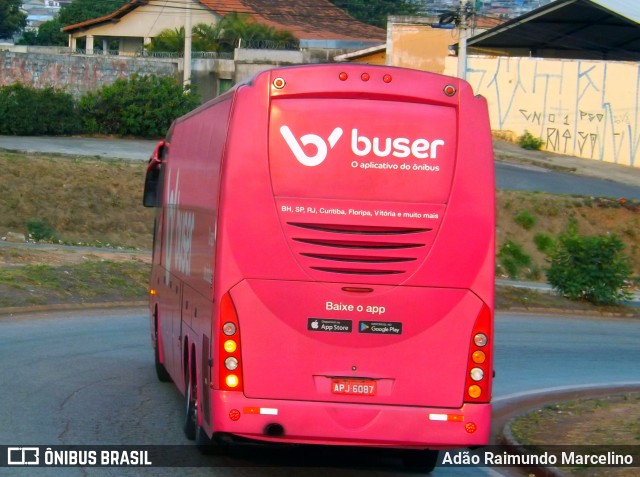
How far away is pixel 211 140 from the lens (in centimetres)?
887

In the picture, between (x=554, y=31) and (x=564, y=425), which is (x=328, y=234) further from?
(x=554, y=31)

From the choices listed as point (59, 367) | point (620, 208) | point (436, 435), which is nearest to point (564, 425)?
point (436, 435)

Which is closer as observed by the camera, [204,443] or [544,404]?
[204,443]

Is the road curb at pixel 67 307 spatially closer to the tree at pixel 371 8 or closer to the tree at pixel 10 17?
the tree at pixel 10 17

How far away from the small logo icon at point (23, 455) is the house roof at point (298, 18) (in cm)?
6744

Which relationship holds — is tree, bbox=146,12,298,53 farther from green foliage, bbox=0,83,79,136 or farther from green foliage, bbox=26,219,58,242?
green foliage, bbox=26,219,58,242

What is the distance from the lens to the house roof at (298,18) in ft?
249

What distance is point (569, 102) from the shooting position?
156 feet

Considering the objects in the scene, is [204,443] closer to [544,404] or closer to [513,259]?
[544,404]

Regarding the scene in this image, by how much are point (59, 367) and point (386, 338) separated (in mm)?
6697

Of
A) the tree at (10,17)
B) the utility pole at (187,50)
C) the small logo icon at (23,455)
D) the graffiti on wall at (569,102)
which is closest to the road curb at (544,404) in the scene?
the small logo icon at (23,455)

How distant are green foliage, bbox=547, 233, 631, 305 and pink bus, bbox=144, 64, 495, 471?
16.1 metres

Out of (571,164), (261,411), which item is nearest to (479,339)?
(261,411)

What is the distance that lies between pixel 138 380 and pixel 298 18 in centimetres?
7193
